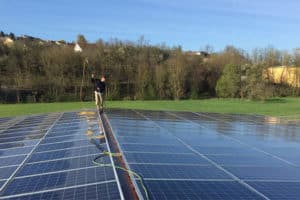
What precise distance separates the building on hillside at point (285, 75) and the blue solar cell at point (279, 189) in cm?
5056

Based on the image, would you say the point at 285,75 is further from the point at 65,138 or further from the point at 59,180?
the point at 59,180

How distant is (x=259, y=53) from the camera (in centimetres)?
6138

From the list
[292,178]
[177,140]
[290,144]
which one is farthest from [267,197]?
[290,144]

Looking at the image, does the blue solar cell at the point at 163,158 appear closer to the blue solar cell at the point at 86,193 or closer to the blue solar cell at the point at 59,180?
the blue solar cell at the point at 59,180

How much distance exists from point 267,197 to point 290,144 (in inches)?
229

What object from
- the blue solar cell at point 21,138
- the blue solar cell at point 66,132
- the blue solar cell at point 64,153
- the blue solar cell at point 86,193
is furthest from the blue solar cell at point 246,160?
the blue solar cell at point 21,138

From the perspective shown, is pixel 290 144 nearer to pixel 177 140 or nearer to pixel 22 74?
pixel 177 140

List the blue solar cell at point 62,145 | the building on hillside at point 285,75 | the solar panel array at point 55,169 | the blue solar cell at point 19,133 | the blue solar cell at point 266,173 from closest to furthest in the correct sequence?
the solar panel array at point 55,169 → the blue solar cell at point 266,173 → the blue solar cell at point 62,145 → the blue solar cell at point 19,133 → the building on hillside at point 285,75

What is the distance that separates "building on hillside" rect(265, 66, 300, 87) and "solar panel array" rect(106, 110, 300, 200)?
45.5m

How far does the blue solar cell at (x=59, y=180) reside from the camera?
552 centimetres

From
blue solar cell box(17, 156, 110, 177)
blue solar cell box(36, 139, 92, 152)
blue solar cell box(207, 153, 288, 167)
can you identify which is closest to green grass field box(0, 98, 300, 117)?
blue solar cell box(36, 139, 92, 152)

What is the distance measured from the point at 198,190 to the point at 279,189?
4.28ft

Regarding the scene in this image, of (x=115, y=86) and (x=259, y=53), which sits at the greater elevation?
(x=259, y=53)

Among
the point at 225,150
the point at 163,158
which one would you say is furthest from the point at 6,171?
the point at 225,150
